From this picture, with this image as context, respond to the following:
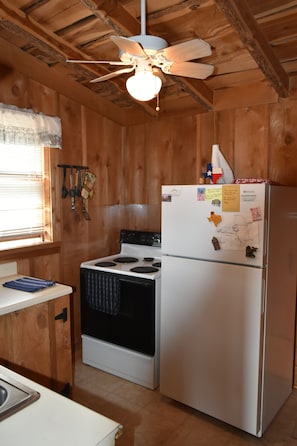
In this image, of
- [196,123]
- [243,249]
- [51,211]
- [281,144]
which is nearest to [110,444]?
[243,249]

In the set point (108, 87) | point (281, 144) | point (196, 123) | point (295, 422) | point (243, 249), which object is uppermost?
point (108, 87)

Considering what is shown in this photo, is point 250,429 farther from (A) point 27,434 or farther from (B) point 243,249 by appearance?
(A) point 27,434

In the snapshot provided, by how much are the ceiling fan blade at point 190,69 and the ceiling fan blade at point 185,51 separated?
3.8 inches

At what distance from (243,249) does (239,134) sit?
123 centimetres

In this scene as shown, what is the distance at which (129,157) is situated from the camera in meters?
3.54

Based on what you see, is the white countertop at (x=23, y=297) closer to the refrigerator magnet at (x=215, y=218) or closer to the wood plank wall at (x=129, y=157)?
the wood plank wall at (x=129, y=157)

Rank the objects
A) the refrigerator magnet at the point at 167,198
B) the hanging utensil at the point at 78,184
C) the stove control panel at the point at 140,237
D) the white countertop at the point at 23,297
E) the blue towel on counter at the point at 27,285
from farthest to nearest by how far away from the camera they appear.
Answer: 1. the stove control panel at the point at 140,237
2. the hanging utensil at the point at 78,184
3. the refrigerator magnet at the point at 167,198
4. the blue towel on counter at the point at 27,285
5. the white countertop at the point at 23,297

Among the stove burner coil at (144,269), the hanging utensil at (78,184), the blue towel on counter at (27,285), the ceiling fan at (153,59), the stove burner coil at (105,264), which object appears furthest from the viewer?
the hanging utensil at (78,184)

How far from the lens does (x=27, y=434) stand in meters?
0.81

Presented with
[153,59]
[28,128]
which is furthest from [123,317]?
[153,59]

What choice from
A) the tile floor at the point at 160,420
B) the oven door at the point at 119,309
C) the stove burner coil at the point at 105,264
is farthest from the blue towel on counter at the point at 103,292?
the tile floor at the point at 160,420

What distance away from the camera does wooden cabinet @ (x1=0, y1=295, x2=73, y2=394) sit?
79.4 inches

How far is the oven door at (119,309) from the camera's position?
256 cm

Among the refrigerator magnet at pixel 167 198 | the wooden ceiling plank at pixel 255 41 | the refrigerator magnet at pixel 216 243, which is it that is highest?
the wooden ceiling plank at pixel 255 41
